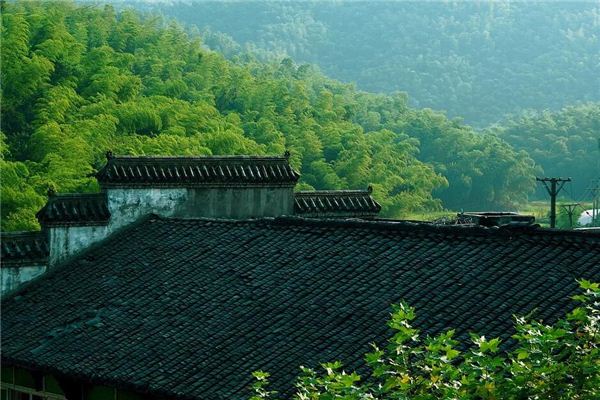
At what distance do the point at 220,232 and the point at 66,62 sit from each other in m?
66.8

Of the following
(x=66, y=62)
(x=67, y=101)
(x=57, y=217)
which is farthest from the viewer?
(x=66, y=62)

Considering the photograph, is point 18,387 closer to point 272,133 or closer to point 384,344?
point 384,344

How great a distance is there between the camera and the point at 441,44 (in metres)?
173

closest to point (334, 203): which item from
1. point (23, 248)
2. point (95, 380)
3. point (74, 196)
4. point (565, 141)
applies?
point (74, 196)

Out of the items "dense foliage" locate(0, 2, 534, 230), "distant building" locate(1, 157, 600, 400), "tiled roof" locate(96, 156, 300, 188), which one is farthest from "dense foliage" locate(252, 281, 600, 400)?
"dense foliage" locate(0, 2, 534, 230)

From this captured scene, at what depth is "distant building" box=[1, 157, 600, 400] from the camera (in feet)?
49.6

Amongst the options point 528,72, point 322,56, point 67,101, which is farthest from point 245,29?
point 67,101

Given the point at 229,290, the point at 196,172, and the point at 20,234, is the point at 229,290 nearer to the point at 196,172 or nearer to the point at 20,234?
the point at 20,234

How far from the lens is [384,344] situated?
48.0ft

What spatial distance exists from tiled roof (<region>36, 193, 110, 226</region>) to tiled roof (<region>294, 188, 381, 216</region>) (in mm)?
4090

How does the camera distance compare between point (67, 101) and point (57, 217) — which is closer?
point (57, 217)

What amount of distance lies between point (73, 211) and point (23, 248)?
110cm

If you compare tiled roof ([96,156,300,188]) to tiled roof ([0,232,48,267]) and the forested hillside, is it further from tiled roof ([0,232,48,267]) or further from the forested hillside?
the forested hillside

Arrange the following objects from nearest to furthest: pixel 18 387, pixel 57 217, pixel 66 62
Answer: pixel 18 387 < pixel 57 217 < pixel 66 62
